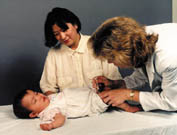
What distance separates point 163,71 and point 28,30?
132cm

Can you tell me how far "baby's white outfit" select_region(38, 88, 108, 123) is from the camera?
143 centimetres

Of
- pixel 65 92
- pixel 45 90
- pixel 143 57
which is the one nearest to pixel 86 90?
pixel 65 92

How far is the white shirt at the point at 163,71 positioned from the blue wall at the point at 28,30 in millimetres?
937

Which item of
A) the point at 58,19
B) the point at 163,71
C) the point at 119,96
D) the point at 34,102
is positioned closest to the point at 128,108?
the point at 119,96

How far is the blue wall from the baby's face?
26.2 inches

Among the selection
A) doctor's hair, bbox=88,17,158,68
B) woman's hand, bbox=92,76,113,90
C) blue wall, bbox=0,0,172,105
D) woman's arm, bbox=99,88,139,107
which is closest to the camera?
doctor's hair, bbox=88,17,158,68

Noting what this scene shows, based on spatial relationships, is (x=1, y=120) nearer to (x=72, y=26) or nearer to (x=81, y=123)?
(x=81, y=123)

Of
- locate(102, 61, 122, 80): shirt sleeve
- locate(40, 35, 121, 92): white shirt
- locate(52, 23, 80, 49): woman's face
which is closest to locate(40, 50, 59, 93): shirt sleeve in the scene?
locate(40, 35, 121, 92): white shirt

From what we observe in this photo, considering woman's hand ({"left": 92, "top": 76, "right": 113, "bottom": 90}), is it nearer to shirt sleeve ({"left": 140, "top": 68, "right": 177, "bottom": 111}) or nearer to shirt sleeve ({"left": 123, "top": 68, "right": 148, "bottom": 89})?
shirt sleeve ({"left": 123, "top": 68, "right": 148, "bottom": 89})

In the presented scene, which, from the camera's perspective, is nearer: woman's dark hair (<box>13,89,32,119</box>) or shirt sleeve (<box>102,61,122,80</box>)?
woman's dark hair (<box>13,89,32,119</box>)

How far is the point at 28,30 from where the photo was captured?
2012mm

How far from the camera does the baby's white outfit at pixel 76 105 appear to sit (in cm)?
143

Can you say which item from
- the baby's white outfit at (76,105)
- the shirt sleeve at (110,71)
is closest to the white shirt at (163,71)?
the baby's white outfit at (76,105)

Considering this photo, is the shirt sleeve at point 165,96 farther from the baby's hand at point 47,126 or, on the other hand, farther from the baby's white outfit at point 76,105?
the baby's hand at point 47,126
